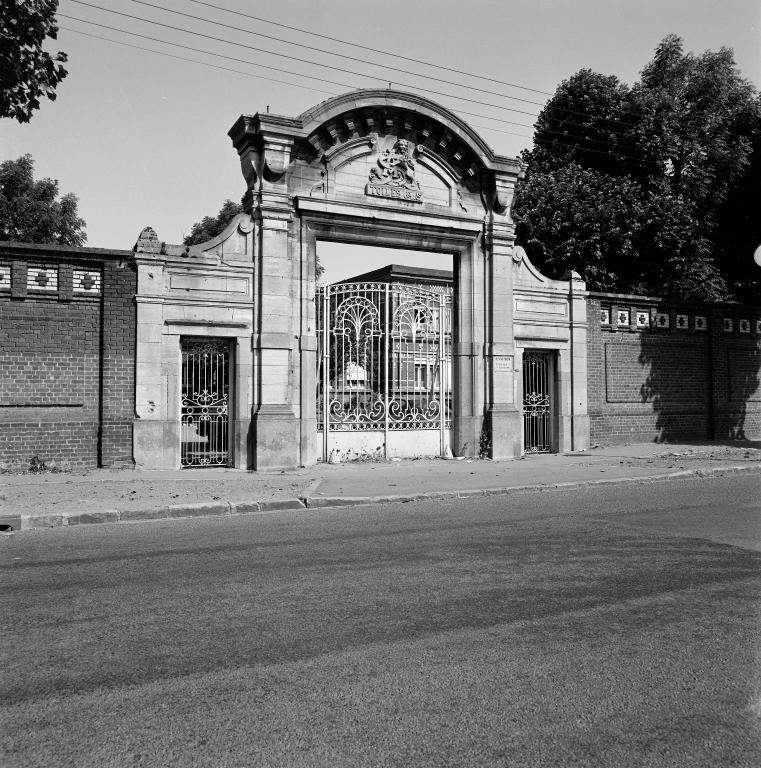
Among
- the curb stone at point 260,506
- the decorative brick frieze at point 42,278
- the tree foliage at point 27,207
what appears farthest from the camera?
the tree foliage at point 27,207

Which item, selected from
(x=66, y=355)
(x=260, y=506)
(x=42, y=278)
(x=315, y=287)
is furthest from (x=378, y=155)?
(x=260, y=506)

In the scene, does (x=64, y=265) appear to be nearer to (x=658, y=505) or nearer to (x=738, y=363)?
(x=658, y=505)

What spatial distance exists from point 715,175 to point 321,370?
15.7m

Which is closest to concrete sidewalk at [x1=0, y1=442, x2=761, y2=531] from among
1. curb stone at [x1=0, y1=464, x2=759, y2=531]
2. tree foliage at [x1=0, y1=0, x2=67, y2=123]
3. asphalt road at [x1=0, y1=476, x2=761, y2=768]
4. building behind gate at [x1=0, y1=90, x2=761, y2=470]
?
curb stone at [x1=0, y1=464, x2=759, y2=531]

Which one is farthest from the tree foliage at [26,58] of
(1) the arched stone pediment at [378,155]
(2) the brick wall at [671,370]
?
(2) the brick wall at [671,370]

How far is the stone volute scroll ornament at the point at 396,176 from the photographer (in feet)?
51.2

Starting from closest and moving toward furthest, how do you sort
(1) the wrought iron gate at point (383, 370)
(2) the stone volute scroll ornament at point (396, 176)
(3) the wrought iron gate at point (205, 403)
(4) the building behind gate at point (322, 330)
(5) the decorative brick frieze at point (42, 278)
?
(5) the decorative brick frieze at point (42, 278) → (4) the building behind gate at point (322, 330) → (3) the wrought iron gate at point (205, 403) → (1) the wrought iron gate at point (383, 370) → (2) the stone volute scroll ornament at point (396, 176)

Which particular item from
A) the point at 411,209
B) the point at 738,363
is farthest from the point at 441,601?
the point at 738,363

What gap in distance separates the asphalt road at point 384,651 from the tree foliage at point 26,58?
606 cm

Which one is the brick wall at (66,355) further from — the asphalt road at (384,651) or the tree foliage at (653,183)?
the tree foliage at (653,183)

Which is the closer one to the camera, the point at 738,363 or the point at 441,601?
the point at 441,601

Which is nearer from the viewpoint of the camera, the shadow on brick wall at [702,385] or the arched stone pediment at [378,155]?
the arched stone pediment at [378,155]

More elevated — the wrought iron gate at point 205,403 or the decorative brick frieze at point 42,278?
the decorative brick frieze at point 42,278

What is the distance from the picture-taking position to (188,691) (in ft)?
12.0
